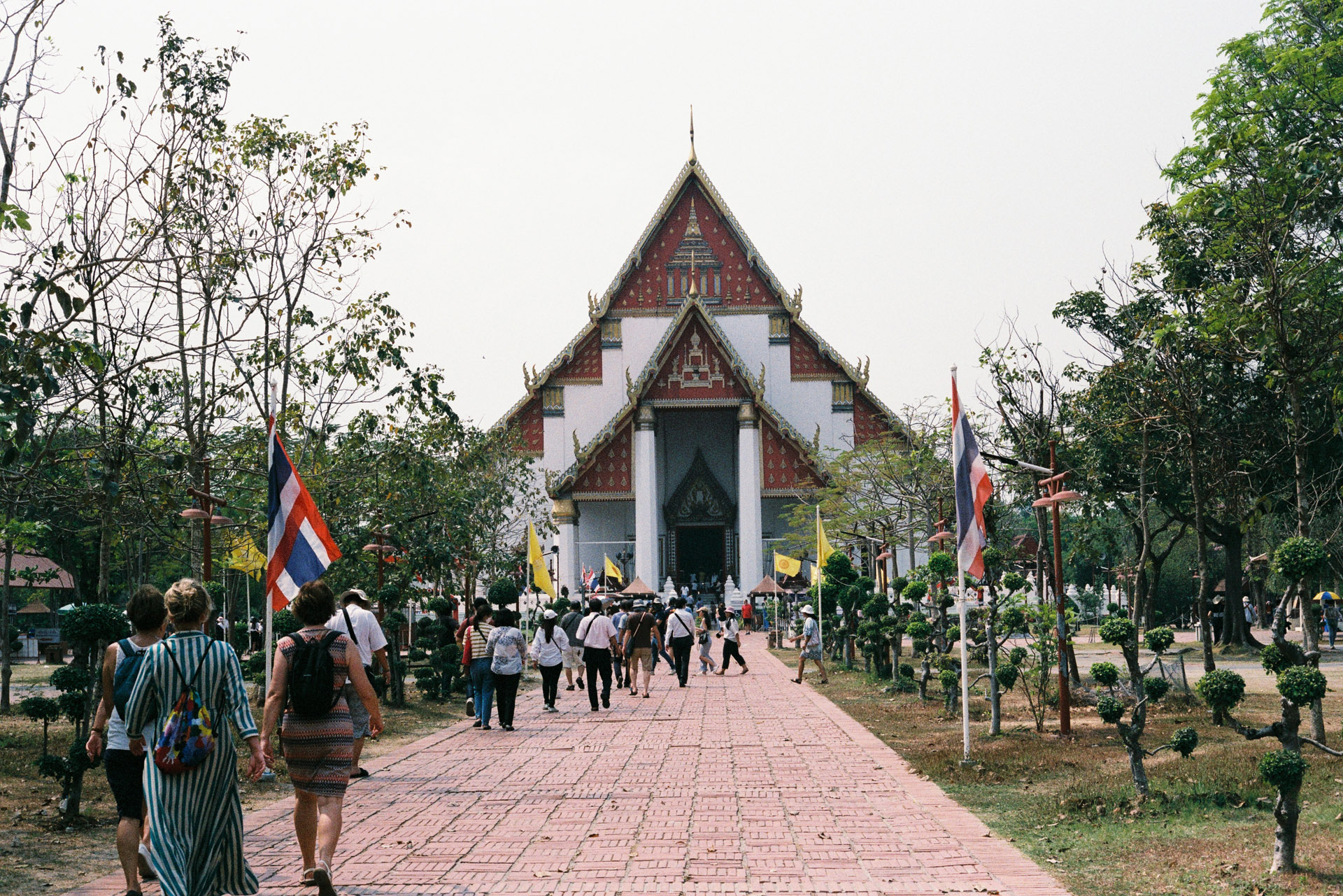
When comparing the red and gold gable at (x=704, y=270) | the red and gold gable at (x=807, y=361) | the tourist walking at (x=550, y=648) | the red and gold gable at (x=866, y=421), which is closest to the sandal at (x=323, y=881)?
the tourist walking at (x=550, y=648)

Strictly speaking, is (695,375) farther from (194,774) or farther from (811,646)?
(194,774)

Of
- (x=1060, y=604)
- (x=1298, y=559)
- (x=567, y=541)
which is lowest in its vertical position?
(x=1060, y=604)

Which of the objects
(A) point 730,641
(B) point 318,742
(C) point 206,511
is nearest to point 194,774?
(B) point 318,742

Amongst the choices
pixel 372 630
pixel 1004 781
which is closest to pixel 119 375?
pixel 372 630

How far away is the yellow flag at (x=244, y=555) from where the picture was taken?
17.2 m

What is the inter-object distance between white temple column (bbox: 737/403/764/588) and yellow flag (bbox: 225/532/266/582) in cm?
2756

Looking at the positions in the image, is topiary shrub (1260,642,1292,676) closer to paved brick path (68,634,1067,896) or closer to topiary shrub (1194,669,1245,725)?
topiary shrub (1194,669,1245,725)

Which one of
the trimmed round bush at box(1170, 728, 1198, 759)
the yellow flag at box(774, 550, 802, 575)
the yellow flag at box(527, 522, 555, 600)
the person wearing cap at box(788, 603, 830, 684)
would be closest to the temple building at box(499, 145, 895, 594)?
the yellow flag at box(774, 550, 802, 575)

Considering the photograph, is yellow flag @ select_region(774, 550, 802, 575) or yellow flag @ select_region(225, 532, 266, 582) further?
yellow flag @ select_region(774, 550, 802, 575)

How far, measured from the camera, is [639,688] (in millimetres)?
21562

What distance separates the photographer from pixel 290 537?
10.4m

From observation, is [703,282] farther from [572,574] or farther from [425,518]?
[425,518]

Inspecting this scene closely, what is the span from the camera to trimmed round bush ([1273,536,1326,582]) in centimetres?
791

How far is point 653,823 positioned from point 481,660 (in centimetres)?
647
